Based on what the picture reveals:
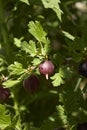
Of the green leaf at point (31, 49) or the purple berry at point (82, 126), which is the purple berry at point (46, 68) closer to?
the green leaf at point (31, 49)

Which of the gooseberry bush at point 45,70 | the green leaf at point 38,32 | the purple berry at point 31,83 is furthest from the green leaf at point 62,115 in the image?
the green leaf at point 38,32

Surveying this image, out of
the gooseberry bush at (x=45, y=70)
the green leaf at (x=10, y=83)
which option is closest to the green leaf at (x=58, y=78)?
the gooseberry bush at (x=45, y=70)

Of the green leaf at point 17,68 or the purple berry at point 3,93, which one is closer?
the green leaf at point 17,68

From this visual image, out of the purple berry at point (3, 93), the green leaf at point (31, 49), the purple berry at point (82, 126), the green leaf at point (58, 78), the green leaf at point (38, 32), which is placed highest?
the green leaf at point (38, 32)

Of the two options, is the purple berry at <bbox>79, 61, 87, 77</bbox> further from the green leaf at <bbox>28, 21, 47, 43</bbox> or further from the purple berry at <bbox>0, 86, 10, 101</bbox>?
the purple berry at <bbox>0, 86, 10, 101</bbox>

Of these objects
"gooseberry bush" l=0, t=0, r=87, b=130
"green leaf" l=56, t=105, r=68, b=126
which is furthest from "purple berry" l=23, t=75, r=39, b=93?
"green leaf" l=56, t=105, r=68, b=126

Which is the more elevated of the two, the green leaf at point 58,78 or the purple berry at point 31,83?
the green leaf at point 58,78

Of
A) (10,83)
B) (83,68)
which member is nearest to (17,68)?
(10,83)

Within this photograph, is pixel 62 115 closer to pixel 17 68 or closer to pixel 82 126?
pixel 82 126

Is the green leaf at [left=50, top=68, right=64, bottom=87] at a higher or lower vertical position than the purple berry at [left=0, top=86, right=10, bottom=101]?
higher
